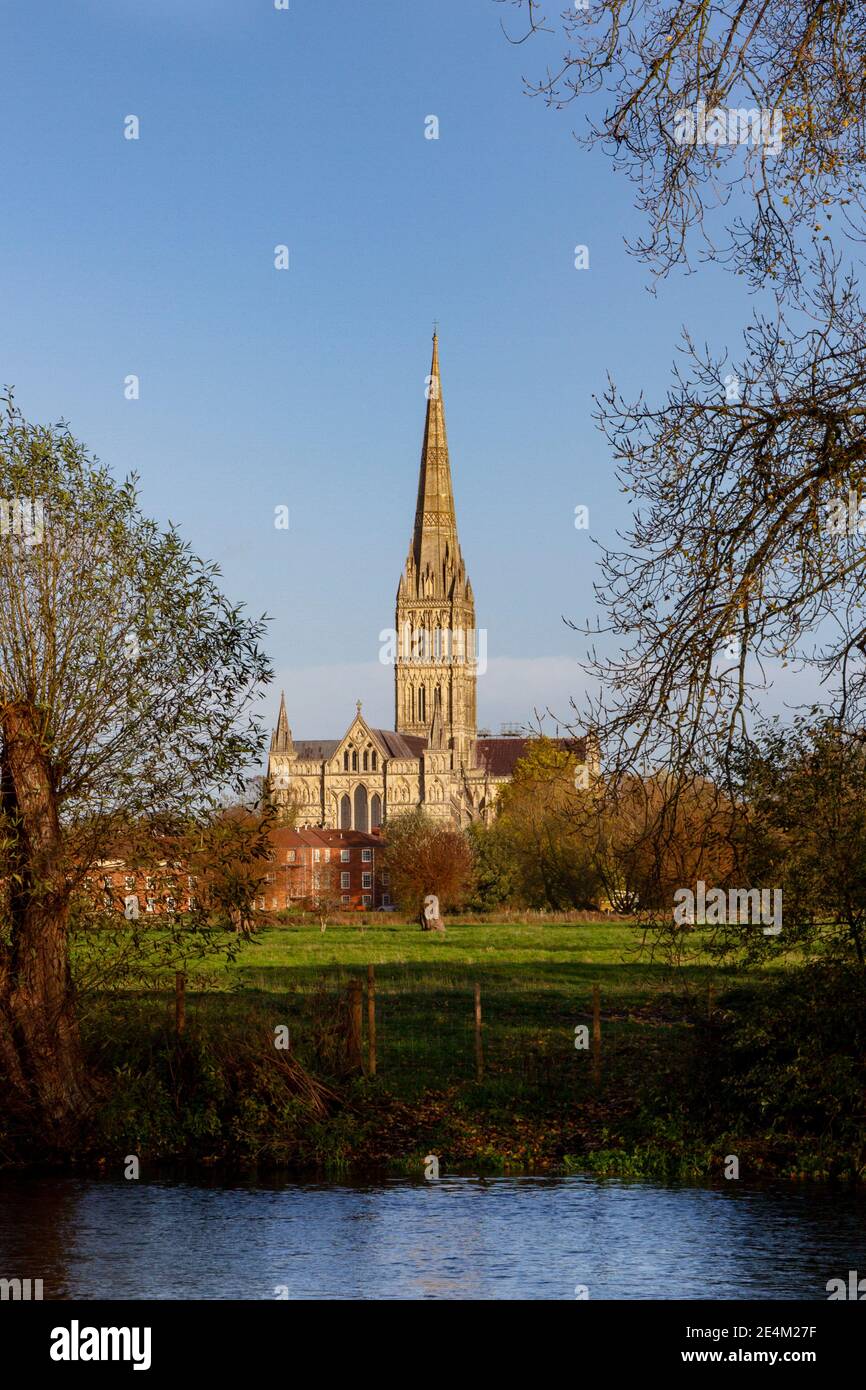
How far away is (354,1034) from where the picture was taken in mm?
24812

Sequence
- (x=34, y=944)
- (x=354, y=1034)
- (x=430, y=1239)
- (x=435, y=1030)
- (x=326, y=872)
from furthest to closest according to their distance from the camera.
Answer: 1. (x=326, y=872)
2. (x=435, y=1030)
3. (x=354, y=1034)
4. (x=34, y=944)
5. (x=430, y=1239)

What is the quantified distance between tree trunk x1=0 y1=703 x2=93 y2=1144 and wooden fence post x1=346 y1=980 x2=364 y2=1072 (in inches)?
171

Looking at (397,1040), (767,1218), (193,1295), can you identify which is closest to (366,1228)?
(193,1295)

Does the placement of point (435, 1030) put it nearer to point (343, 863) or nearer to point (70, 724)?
point (70, 724)

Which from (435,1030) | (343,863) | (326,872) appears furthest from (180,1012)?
(343,863)

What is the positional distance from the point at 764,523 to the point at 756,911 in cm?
903

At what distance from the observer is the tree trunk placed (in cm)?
2172

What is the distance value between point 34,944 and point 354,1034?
17.8ft

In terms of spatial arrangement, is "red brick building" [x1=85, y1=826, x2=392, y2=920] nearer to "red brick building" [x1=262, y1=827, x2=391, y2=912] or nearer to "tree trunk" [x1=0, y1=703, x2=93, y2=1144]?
"red brick building" [x1=262, y1=827, x2=391, y2=912]

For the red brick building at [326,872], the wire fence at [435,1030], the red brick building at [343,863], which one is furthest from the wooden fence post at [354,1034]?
the red brick building at [343,863]

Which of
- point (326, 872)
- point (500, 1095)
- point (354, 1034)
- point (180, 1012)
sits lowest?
point (500, 1095)

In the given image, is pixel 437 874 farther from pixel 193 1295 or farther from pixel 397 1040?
pixel 193 1295

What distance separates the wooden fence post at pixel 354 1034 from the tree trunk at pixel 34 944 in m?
4.34

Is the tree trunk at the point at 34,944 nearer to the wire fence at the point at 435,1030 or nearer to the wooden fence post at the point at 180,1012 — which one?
the wooden fence post at the point at 180,1012
